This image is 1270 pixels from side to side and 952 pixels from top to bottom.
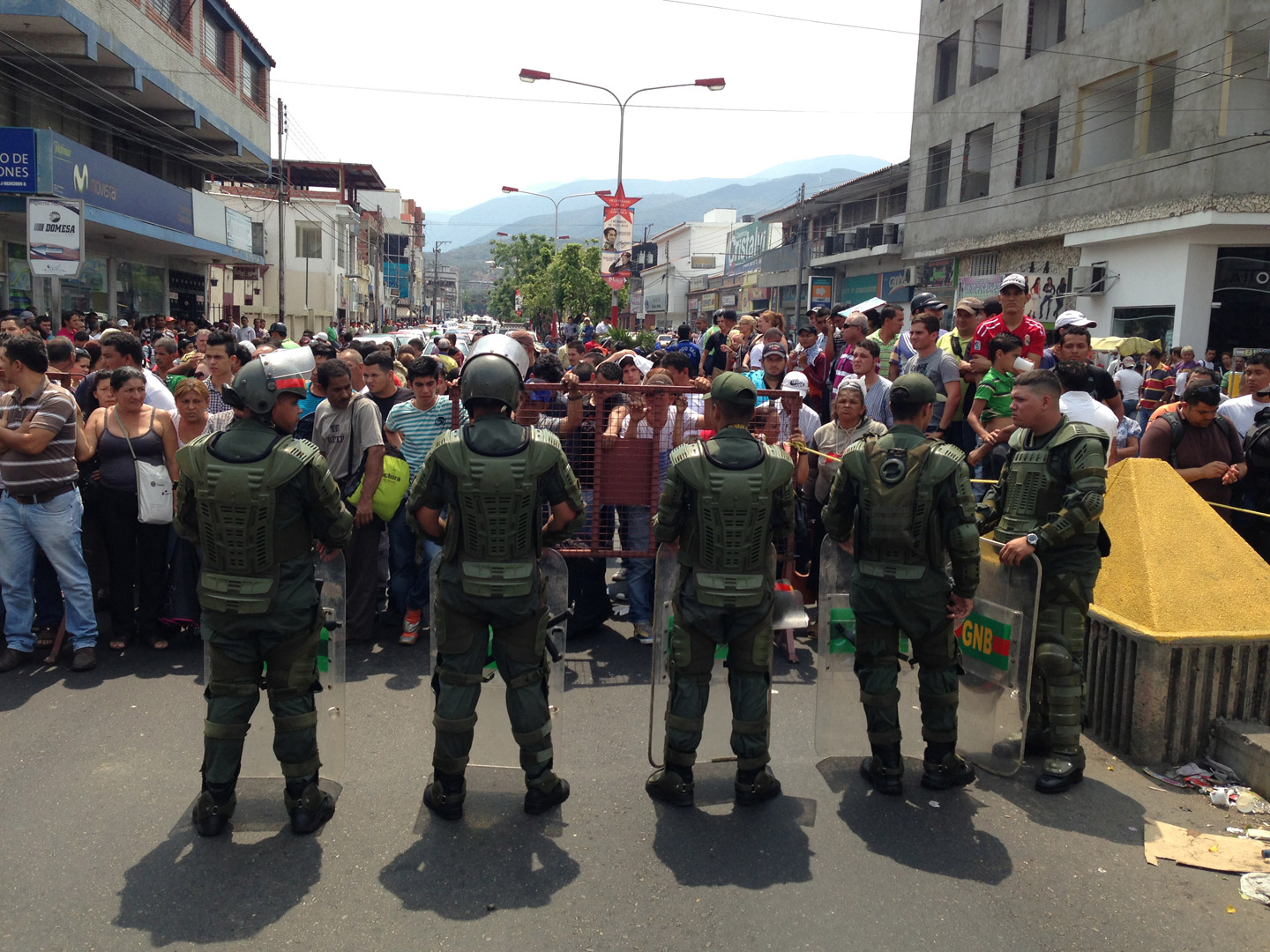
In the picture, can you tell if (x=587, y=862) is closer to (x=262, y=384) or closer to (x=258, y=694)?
(x=258, y=694)

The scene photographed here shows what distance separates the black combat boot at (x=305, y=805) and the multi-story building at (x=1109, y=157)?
68.1ft

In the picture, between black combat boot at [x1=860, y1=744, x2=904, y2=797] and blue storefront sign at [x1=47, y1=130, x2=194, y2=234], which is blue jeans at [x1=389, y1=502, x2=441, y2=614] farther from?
blue storefront sign at [x1=47, y1=130, x2=194, y2=234]

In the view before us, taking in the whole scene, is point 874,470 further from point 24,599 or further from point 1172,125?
point 1172,125

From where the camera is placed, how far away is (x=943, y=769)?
439 centimetres

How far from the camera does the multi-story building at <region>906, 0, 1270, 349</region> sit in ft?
62.5

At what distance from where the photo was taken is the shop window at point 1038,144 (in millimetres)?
24906

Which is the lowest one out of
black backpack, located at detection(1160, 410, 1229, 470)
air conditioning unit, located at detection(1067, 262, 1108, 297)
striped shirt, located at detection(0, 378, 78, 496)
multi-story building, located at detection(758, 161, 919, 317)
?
striped shirt, located at detection(0, 378, 78, 496)

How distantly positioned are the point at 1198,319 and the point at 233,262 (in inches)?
1167

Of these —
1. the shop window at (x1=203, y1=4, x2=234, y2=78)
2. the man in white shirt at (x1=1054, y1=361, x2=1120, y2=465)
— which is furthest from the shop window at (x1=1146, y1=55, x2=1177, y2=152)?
the shop window at (x1=203, y1=4, x2=234, y2=78)

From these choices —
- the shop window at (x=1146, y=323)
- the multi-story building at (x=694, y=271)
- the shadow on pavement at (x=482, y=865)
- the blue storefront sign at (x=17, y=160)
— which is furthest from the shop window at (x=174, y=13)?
the multi-story building at (x=694, y=271)

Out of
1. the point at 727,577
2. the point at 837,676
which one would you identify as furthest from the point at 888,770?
the point at 727,577

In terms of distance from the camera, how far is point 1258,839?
13.3 feet

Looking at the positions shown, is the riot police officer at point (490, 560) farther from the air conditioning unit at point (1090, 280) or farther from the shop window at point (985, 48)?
the shop window at point (985, 48)

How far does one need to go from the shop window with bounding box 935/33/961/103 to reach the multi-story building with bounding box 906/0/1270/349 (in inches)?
2.1
